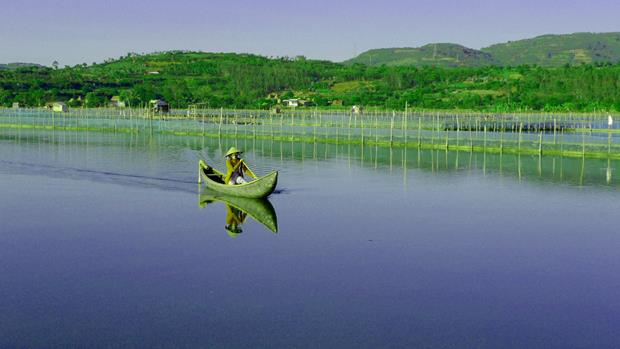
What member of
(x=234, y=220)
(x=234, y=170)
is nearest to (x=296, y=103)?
(x=234, y=170)

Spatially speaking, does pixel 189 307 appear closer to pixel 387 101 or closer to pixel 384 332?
pixel 384 332

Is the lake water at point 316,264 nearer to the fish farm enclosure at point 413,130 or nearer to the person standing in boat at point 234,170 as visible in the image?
A: the person standing in boat at point 234,170

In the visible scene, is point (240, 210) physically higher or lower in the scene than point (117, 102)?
lower

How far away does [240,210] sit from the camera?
872 inches

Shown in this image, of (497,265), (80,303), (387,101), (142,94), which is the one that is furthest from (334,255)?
(142,94)

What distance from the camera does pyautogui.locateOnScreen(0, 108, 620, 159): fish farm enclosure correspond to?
150ft

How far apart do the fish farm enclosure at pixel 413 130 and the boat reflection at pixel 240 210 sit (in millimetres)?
21321

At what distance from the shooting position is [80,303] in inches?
493

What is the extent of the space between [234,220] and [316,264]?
546 centimetres

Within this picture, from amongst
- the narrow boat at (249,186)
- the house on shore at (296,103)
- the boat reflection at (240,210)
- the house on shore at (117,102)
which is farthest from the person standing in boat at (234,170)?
the house on shore at (296,103)

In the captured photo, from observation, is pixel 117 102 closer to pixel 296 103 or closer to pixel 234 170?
pixel 296 103

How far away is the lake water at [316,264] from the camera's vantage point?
37.4 feet

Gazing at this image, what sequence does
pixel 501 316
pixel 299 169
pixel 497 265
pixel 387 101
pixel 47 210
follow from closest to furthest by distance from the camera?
pixel 501 316 < pixel 497 265 < pixel 47 210 < pixel 299 169 < pixel 387 101

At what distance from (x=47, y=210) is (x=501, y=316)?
1457cm
